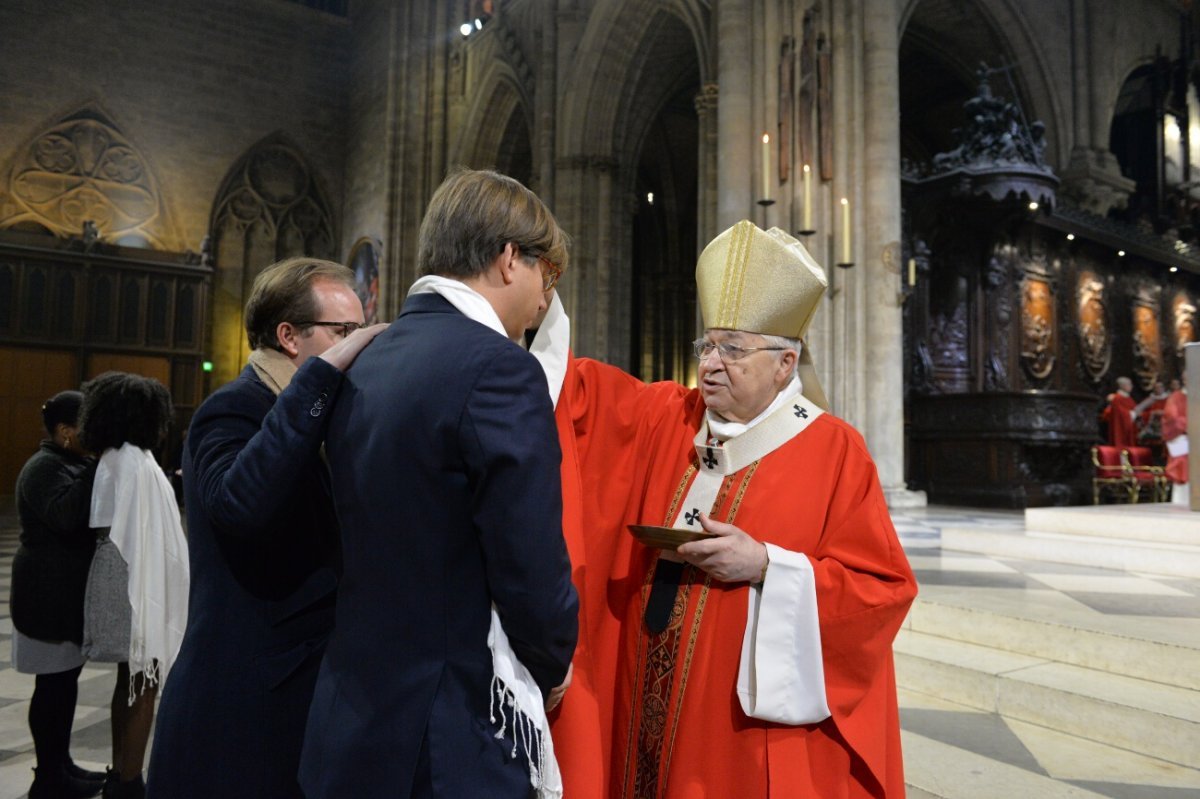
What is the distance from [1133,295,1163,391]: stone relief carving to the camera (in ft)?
41.3

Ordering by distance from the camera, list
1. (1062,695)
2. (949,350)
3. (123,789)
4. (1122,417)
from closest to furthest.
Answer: (123,789), (1062,695), (1122,417), (949,350)

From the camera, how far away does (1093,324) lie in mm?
11766

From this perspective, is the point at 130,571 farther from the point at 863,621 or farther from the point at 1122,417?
the point at 1122,417

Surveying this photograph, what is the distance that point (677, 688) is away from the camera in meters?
1.65

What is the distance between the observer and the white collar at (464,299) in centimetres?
115

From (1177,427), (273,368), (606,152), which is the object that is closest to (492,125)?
(606,152)

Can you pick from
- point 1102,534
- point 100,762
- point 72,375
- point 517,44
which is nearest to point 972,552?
point 1102,534

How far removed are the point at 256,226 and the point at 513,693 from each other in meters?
21.2

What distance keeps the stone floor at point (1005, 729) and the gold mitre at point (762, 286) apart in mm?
1564

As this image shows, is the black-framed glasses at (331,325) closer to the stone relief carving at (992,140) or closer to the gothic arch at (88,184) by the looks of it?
the stone relief carving at (992,140)

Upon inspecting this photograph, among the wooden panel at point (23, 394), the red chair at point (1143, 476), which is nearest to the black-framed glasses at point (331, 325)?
the red chair at point (1143, 476)

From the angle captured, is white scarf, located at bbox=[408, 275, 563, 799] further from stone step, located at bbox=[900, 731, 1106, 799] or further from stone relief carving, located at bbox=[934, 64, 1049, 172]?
stone relief carving, located at bbox=[934, 64, 1049, 172]

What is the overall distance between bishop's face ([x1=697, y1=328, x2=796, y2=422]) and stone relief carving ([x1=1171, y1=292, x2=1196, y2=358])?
14.8 metres

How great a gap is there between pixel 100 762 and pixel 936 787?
2.78m
